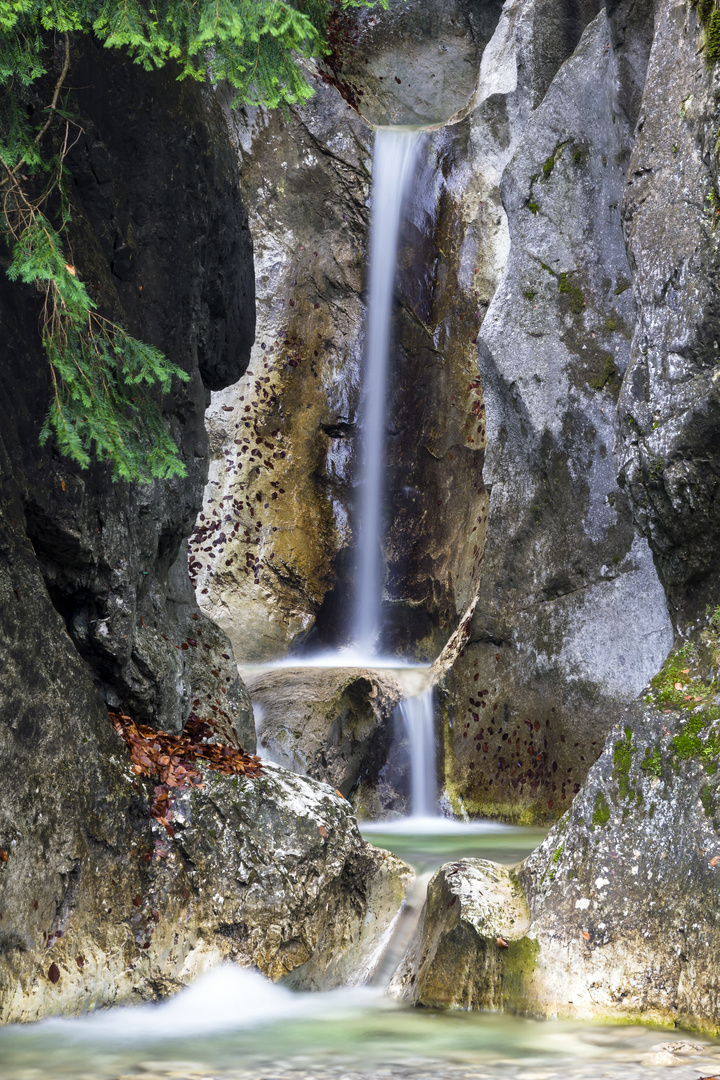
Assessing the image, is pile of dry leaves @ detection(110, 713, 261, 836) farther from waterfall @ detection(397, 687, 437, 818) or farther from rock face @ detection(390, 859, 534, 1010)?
waterfall @ detection(397, 687, 437, 818)

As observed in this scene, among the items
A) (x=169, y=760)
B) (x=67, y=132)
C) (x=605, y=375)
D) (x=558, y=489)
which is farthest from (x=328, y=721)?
(x=67, y=132)

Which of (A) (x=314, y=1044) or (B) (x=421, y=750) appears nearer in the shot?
(A) (x=314, y=1044)

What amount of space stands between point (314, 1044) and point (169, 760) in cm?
182

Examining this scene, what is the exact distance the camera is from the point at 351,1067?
4031mm

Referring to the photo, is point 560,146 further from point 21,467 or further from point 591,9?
point 21,467

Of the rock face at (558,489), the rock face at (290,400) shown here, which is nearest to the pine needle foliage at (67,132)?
the rock face at (558,489)

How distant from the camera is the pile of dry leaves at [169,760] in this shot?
5.26 m

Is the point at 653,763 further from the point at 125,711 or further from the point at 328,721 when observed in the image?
the point at 328,721

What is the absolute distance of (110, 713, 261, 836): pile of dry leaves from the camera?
17.3 ft

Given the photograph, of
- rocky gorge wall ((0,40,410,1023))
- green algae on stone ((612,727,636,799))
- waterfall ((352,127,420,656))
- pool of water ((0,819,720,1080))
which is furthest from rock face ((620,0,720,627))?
waterfall ((352,127,420,656))

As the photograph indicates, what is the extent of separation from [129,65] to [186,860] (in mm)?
5679

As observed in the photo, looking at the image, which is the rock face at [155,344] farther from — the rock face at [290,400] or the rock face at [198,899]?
the rock face at [290,400]

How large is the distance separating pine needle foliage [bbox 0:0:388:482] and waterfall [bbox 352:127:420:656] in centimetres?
943

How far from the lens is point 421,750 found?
11.0m
